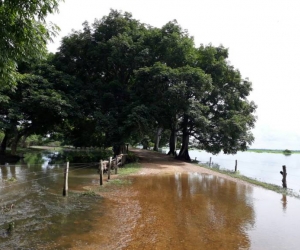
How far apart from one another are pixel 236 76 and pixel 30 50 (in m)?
26.5

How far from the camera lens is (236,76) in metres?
28.6

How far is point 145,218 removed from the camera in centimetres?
854

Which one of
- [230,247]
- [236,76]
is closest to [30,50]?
[230,247]

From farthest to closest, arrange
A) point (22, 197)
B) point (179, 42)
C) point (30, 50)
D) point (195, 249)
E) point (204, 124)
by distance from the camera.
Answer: point (179, 42) < point (204, 124) < point (22, 197) < point (195, 249) < point (30, 50)

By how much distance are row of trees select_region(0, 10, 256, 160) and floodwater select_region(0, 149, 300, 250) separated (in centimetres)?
965

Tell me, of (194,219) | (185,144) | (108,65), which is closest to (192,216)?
(194,219)

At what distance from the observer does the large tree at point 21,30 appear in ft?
15.2

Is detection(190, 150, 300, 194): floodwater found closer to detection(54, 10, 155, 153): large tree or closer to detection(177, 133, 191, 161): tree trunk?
detection(177, 133, 191, 161): tree trunk

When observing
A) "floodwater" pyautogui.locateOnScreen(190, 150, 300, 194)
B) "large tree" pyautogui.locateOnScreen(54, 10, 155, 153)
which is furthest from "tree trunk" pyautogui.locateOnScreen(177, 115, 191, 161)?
"large tree" pyautogui.locateOnScreen(54, 10, 155, 153)

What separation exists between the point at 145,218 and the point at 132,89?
62.2 ft

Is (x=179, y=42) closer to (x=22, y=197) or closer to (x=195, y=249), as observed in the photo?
(x=22, y=197)

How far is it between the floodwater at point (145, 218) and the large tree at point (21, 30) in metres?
4.39

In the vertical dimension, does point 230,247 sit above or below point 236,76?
below

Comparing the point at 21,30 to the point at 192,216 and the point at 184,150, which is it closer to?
the point at 192,216
